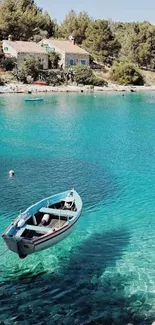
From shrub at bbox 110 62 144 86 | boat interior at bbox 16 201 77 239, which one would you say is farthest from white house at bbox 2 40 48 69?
boat interior at bbox 16 201 77 239

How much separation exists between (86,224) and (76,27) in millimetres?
125292

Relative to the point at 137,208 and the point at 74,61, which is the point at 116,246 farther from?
the point at 74,61

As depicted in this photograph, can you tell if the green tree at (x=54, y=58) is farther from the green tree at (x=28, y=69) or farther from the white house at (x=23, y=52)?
the green tree at (x=28, y=69)

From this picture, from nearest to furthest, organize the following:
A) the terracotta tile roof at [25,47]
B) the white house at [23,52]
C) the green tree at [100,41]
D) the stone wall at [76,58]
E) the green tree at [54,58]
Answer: the white house at [23,52] → the terracotta tile roof at [25,47] → the green tree at [54,58] → the stone wall at [76,58] → the green tree at [100,41]

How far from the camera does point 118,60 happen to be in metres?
133

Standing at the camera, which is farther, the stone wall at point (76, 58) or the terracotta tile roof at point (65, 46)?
the terracotta tile roof at point (65, 46)

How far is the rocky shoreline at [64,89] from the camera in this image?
10131 cm

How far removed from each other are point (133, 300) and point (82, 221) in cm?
889

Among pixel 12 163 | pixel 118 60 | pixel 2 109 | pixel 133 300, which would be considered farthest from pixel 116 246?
pixel 118 60

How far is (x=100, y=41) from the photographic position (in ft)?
425

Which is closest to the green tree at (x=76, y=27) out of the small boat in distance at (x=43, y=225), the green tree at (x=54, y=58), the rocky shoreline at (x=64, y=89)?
the green tree at (x=54, y=58)

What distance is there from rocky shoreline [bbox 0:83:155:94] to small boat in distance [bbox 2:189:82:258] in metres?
80.3

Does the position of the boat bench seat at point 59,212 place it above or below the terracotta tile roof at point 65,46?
below

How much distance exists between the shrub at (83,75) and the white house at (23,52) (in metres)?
9.47
